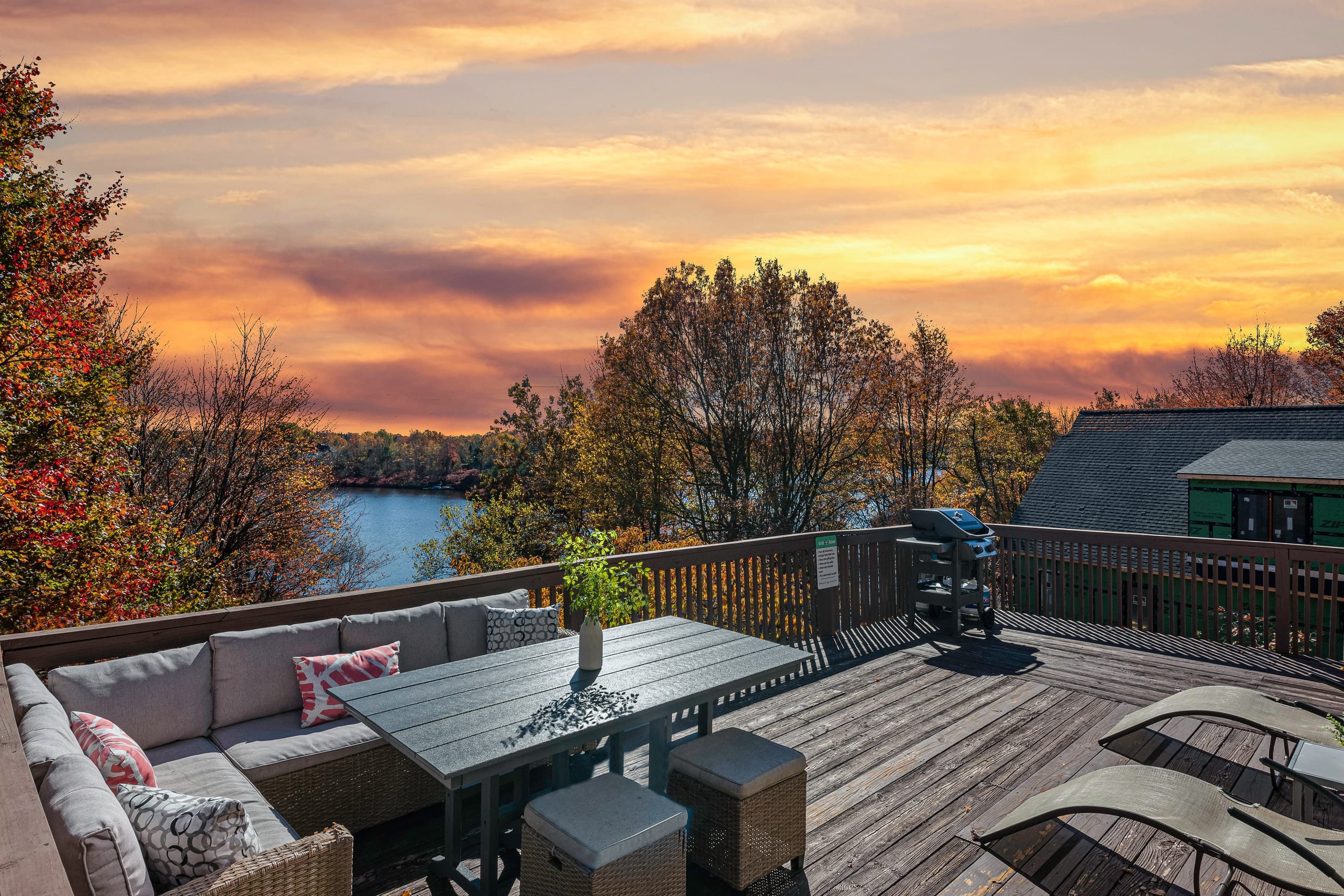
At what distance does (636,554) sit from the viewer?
179 inches

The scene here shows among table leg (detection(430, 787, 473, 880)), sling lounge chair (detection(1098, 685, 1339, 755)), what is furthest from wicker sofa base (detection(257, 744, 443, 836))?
sling lounge chair (detection(1098, 685, 1339, 755))

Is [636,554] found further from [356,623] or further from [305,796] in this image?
[305,796]

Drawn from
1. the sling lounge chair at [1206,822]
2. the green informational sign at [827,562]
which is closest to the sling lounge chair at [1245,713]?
the sling lounge chair at [1206,822]

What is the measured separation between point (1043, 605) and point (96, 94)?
10.7 meters

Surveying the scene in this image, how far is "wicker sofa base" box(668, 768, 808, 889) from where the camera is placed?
2477 millimetres

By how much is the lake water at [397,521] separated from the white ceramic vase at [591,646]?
1727cm

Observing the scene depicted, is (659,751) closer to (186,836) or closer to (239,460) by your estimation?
(186,836)

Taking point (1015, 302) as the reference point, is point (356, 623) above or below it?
below

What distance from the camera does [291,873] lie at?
5.59 feet

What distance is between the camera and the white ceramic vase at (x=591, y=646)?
2.88 m

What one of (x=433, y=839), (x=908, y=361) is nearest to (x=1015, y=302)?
(x=908, y=361)

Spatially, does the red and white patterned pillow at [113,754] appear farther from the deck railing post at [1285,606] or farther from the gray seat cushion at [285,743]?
the deck railing post at [1285,606]

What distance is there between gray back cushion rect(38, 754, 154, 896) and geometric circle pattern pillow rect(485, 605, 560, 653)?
2142mm

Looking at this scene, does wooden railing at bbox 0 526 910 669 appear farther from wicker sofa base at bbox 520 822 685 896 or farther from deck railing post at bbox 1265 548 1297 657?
deck railing post at bbox 1265 548 1297 657
